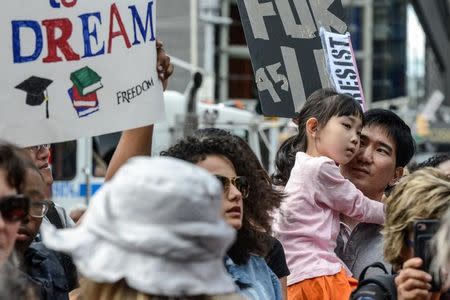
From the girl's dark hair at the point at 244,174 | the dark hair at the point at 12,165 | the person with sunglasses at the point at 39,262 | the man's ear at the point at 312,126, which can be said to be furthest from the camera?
the man's ear at the point at 312,126

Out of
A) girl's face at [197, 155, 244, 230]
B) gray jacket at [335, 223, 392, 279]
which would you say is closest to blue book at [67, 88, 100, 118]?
girl's face at [197, 155, 244, 230]

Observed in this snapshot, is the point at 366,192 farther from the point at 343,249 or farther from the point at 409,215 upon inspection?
the point at 409,215

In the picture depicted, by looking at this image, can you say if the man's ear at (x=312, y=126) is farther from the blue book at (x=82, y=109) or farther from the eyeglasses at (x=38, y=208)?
the eyeglasses at (x=38, y=208)

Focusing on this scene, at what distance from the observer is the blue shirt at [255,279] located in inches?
165

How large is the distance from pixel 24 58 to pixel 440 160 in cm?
Result: 195

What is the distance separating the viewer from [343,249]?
18.1 feet

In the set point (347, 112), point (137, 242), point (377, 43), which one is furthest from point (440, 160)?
point (377, 43)

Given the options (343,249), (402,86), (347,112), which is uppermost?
(347,112)

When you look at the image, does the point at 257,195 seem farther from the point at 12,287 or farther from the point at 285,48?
the point at 285,48

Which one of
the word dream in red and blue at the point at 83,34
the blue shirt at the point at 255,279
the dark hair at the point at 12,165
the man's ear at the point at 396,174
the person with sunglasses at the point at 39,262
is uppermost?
the word dream in red and blue at the point at 83,34

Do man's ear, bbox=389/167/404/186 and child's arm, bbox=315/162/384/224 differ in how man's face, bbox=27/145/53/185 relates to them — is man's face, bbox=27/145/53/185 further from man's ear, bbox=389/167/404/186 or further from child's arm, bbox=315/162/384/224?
man's ear, bbox=389/167/404/186

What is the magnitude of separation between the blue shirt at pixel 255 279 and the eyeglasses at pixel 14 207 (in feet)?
3.41

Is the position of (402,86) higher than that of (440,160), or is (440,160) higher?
(440,160)

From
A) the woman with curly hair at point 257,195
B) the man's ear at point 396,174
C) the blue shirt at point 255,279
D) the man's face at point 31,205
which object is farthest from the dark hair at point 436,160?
the man's face at point 31,205
